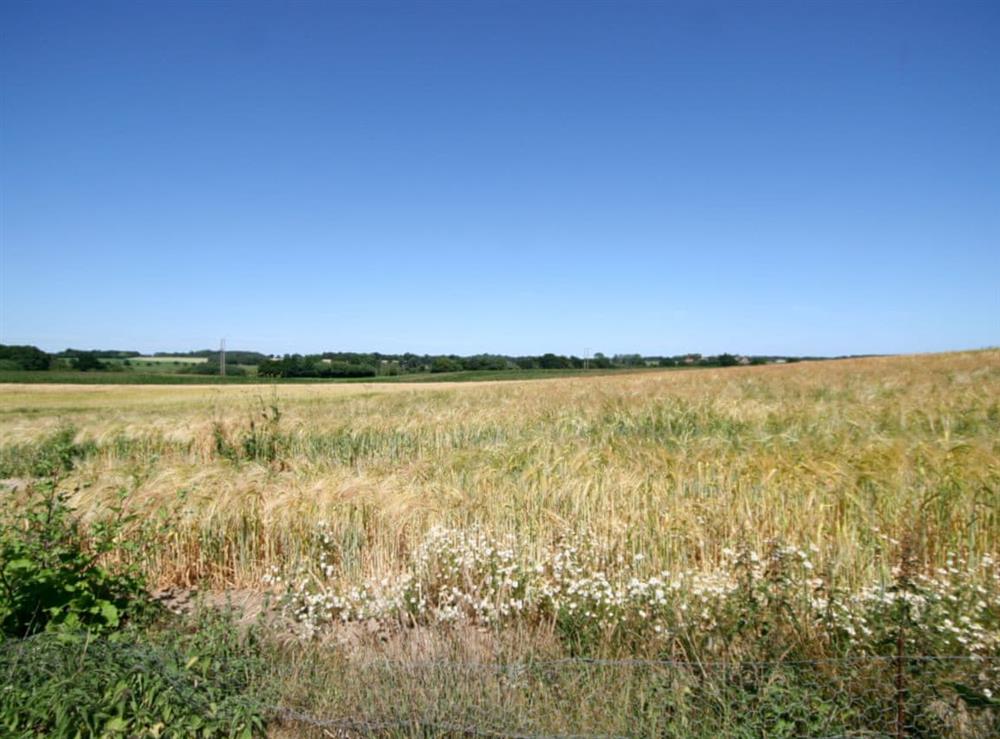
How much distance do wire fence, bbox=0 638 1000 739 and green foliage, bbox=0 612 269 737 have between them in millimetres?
14

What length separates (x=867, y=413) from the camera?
934 cm

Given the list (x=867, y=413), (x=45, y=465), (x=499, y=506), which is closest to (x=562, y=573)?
(x=499, y=506)

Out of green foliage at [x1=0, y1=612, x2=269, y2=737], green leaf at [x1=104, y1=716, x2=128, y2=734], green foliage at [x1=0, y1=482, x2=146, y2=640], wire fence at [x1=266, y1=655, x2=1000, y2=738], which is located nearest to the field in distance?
wire fence at [x1=266, y1=655, x2=1000, y2=738]

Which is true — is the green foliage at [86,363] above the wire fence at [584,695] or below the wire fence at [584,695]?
above

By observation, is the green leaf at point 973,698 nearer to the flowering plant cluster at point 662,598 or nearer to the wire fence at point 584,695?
the wire fence at point 584,695

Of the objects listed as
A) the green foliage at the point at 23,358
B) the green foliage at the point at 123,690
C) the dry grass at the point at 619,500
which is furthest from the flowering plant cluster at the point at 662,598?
the green foliage at the point at 23,358

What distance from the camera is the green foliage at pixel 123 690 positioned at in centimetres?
276

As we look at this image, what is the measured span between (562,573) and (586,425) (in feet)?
21.8

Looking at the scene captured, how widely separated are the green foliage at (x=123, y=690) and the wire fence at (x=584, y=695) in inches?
0.5

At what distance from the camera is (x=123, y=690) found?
2852mm

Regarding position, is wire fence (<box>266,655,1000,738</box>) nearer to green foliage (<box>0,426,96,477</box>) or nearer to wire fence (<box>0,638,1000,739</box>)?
wire fence (<box>0,638,1000,739</box>)

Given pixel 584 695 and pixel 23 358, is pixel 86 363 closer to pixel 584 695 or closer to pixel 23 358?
pixel 23 358

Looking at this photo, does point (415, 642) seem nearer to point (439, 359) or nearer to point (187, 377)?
point (187, 377)

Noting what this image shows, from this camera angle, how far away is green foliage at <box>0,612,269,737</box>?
109 inches
